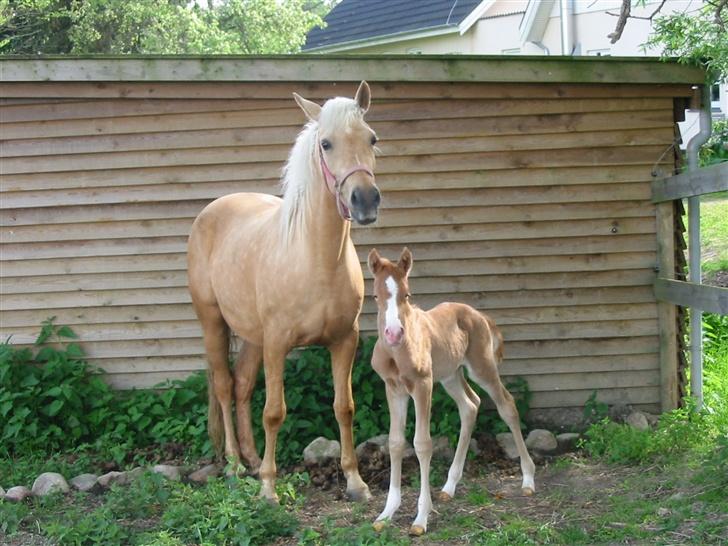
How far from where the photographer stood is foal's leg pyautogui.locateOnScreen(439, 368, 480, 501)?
502 centimetres

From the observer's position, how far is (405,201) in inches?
254

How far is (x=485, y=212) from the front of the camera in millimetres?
6453

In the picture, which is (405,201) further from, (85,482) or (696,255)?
(85,482)

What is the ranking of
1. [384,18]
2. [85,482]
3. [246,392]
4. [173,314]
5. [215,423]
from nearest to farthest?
1. [85,482]
2. [246,392]
3. [215,423]
4. [173,314]
5. [384,18]

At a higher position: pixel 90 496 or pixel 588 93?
pixel 588 93

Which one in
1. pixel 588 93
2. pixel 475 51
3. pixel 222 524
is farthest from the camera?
pixel 475 51

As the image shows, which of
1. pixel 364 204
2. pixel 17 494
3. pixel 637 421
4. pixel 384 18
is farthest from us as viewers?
pixel 384 18

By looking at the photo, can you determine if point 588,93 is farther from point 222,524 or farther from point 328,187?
point 222,524

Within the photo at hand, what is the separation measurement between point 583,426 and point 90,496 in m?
3.60

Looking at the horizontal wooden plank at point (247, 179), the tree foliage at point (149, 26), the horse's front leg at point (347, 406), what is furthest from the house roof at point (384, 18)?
the horse's front leg at point (347, 406)

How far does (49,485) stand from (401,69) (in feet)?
12.2

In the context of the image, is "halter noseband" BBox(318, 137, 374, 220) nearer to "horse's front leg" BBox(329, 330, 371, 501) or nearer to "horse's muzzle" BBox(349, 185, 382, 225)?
"horse's muzzle" BBox(349, 185, 382, 225)

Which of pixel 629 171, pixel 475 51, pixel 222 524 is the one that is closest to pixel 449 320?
pixel 222 524

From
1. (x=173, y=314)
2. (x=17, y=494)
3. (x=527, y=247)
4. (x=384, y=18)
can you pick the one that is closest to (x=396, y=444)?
(x=527, y=247)
